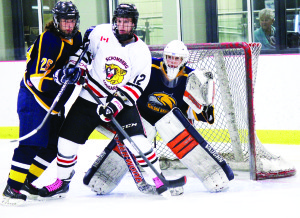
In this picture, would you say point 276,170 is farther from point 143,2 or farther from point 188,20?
point 143,2

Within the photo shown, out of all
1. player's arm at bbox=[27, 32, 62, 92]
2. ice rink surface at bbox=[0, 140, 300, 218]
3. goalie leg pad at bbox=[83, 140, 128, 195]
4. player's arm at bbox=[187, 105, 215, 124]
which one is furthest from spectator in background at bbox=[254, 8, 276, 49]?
player's arm at bbox=[27, 32, 62, 92]

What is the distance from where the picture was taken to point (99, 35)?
9.62 feet

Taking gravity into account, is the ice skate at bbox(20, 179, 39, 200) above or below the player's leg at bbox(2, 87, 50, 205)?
below

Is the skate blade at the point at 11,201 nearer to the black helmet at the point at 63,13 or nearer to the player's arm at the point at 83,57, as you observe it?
the player's arm at the point at 83,57

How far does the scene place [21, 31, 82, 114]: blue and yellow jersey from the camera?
277cm

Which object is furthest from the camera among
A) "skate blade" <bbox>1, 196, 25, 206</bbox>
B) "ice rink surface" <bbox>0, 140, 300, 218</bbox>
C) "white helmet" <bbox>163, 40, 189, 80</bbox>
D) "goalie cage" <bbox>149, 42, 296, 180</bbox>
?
"goalie cage" <bbox>149, 42, 296, 180</bbox>

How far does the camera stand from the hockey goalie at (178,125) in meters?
3.15

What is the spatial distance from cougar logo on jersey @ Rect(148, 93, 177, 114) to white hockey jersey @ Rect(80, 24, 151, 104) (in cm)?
32

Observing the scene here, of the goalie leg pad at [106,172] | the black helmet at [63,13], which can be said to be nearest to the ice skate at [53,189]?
the goalie leg pad at [106,172]

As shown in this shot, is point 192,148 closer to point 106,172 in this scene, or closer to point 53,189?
point 106,172

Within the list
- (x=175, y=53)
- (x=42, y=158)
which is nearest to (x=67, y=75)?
(x=42, y=158)

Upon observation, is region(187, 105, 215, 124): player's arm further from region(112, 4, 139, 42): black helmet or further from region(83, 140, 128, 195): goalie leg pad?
region(112, 4, 139, 42): black helmet

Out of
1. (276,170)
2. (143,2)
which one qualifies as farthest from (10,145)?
(276,170)

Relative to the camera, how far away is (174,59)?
3104mm
